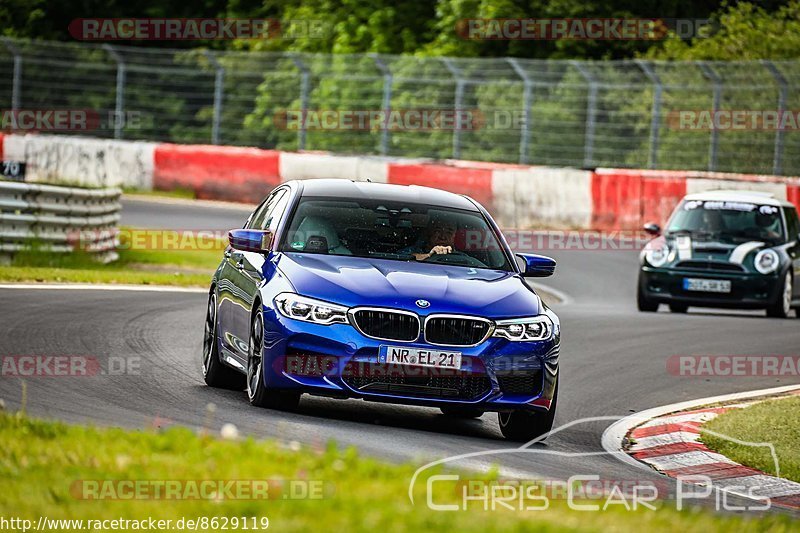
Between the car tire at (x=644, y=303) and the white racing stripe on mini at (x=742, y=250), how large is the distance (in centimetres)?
109

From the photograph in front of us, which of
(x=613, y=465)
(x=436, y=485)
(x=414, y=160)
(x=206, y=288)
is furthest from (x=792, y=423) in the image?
(x=414, y=160)

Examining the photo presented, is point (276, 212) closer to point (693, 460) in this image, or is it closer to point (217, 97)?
point (693, 460)

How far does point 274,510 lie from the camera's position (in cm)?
545

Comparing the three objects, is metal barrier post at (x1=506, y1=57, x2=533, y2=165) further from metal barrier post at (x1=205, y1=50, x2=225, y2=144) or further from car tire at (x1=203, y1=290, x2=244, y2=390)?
car tire at (x1=203, y1=290, x2=244, y2=390)

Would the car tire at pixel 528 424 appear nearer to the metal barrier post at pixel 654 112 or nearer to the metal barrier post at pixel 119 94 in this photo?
the metal barrier post at pixel 654 112

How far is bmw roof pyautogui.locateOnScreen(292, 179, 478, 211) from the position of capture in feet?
34.7

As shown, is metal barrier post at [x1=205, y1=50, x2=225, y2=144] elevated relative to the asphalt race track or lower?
elevated

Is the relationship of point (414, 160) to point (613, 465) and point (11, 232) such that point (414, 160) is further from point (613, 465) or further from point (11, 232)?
point (613, 465)

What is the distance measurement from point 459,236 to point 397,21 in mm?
33791

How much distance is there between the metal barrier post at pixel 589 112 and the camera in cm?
2986

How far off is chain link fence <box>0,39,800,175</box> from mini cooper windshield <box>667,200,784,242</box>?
24.6 feet

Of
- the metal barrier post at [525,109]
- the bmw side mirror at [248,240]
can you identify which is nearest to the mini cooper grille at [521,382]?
the bmw side mirror at [248,240]

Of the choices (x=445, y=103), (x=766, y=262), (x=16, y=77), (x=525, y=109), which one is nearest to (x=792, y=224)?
(x=766, y=262)

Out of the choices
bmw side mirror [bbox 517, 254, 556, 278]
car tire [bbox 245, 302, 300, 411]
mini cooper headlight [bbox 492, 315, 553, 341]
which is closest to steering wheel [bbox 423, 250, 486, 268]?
bmw side mirror [bbox 517, 254, 556, 278]
